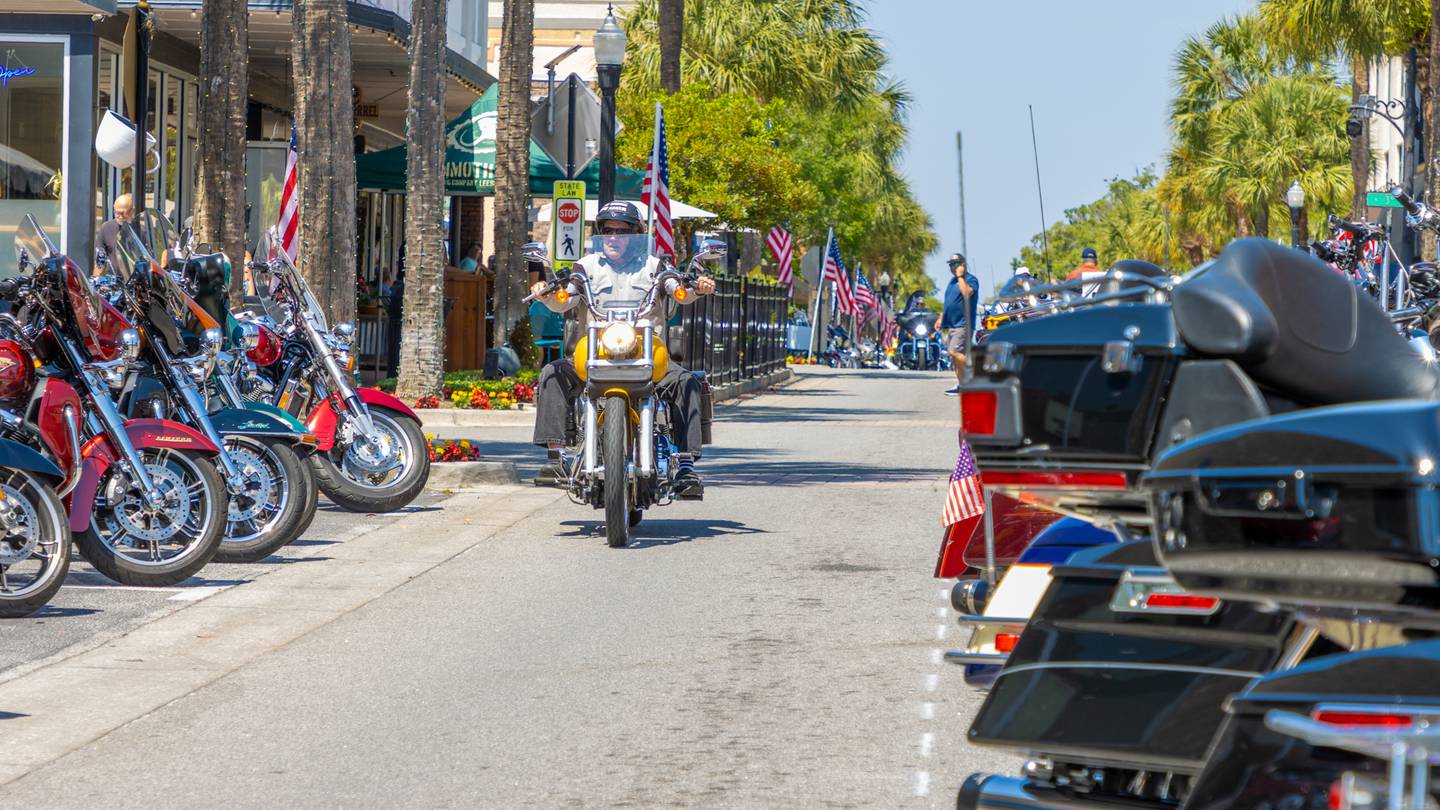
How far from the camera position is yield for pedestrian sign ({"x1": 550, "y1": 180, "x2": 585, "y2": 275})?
2270cm

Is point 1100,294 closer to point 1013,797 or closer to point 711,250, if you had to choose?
point 1013,797

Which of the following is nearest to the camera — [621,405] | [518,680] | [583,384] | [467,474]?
[518,680]

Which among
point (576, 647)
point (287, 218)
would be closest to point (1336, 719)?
point (576, 647)

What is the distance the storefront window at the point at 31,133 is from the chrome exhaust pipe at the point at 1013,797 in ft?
64.4

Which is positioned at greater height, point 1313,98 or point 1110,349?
point 1313,98

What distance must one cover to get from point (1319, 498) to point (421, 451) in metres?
9.73

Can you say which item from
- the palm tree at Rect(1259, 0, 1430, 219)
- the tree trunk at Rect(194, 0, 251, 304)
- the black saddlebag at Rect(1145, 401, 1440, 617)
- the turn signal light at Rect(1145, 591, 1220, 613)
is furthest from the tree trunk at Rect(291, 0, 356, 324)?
the palm tree at Rect(1259, 0, 1430, 219)

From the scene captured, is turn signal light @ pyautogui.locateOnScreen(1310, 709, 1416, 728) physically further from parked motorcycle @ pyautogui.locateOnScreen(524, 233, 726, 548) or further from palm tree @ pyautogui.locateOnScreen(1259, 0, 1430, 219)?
palm tree @ pyautogui.locateOnScreen(1259, 0, 1430, 219)

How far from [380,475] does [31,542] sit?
4112 millimetres

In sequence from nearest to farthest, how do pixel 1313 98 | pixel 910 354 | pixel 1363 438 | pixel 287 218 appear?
pixel 1363 438 < pixel 287 218 < pixel 1313 98 < pixel 910 354

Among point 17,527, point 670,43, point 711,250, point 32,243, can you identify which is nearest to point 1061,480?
point 17,527

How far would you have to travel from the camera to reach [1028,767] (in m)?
3.59

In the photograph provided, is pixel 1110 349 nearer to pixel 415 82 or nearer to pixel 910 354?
pixel 415 82

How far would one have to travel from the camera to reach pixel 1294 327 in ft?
11.4
